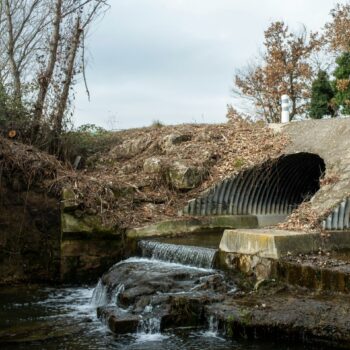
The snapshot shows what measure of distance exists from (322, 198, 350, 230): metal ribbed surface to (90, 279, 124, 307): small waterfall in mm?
3602

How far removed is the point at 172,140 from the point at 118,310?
23.3 ft

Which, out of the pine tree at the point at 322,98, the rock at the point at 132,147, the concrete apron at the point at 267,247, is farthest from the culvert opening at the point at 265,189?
the pine tree at the point at 322,98

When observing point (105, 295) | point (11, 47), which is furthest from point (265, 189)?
point (11, 47)

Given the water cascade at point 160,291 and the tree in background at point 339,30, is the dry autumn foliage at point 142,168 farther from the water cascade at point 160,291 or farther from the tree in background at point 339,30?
the tree in background at point 339,30

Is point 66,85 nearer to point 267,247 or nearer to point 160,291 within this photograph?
point 160,291

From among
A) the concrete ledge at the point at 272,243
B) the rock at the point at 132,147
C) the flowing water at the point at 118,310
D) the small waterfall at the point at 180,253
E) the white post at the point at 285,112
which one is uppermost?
the white post at the point at 285,112

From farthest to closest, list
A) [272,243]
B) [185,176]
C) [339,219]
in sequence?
1. [185,176]
2. [339,219]
3. [272,243]

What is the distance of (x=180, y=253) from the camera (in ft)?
30.8

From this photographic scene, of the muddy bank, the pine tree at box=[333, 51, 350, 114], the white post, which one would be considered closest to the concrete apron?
the muddy bank

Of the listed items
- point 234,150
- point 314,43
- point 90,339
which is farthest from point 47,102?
point 314,43

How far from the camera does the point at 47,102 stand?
14.0m

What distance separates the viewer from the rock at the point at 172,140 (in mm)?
13914

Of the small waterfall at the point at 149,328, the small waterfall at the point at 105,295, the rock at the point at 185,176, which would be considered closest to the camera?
the small waterfall at the point at 149,328

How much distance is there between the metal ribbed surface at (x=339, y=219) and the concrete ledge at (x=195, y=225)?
336 centimetres
